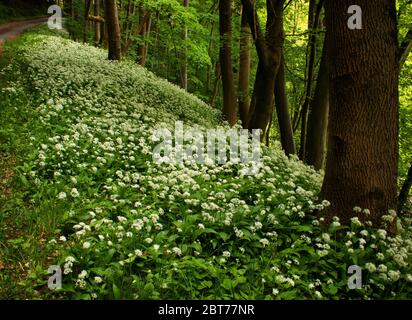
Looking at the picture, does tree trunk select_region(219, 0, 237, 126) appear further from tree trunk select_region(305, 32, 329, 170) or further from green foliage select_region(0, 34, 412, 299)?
green foliage select_region(0, 34, 412, 299)

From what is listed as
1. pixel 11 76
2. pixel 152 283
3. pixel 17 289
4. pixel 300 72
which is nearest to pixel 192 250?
pixel 152 283

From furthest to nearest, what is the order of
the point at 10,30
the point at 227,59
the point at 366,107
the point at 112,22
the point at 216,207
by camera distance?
the point at 10,30 → the point at 112,22 → the point at 227,59 → the point at 216,207 → the point at 366,107

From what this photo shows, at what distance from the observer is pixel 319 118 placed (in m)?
12.5

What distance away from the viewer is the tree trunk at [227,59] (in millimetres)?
14094

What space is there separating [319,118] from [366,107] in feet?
21.5

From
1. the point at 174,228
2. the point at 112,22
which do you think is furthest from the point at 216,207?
the point at 112,22

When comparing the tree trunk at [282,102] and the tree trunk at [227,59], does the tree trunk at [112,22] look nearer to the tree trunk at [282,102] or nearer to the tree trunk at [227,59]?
the tree trunk at [227,59]

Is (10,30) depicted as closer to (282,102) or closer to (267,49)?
(282,102)

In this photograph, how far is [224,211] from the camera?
20.7ft

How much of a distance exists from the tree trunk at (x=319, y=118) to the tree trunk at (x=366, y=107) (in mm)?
6185

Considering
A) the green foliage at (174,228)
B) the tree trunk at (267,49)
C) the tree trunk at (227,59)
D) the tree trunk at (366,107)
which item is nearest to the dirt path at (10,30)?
the tree trunk at (227,59)
